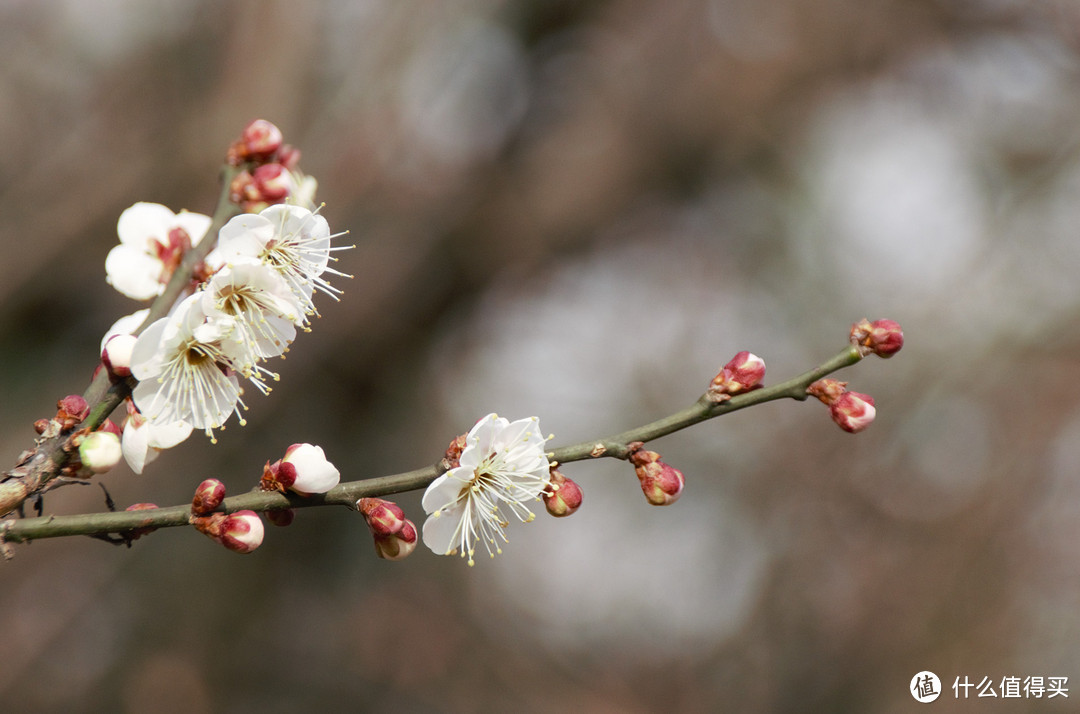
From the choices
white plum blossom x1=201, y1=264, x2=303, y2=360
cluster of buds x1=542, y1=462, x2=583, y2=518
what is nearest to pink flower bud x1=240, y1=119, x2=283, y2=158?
white plum blossom x1=201, y1=264, x2=303, y2=360

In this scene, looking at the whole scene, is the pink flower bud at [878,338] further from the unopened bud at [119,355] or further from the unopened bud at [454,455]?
the unopened bud at [119,355]

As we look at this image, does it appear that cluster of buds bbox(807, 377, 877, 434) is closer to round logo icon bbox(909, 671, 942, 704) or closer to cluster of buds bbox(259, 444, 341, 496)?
cluster of buds bbox(259, 444, 341, 496)

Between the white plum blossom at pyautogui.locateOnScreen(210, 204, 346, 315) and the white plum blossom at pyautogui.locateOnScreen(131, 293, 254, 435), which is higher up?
the white plum blossom at pyautogui.locateOnScreen(210, 204, 346, 315)

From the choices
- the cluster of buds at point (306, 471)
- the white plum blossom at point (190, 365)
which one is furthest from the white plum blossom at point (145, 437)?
the cluster of buds at point (306, 471)

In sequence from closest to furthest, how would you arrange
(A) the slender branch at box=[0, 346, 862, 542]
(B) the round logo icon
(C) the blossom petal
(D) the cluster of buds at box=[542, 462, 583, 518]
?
(A) the slender branch at box=[0, 346, 862, 542], (D) the cluster of buds at box=[542, 462, 583, 518], (C) the blossom petal, (B) the round logo icon

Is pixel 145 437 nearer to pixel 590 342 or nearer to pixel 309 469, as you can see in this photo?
pixel 309 469

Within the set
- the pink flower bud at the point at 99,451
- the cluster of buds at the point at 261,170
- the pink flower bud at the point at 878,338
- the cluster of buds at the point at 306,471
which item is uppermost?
→ the cluster of buds at the point at 261,170

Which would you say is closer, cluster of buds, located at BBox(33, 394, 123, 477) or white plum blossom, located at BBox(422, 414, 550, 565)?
cluster of buds, located at BBox(33, 394, 123, 477)
